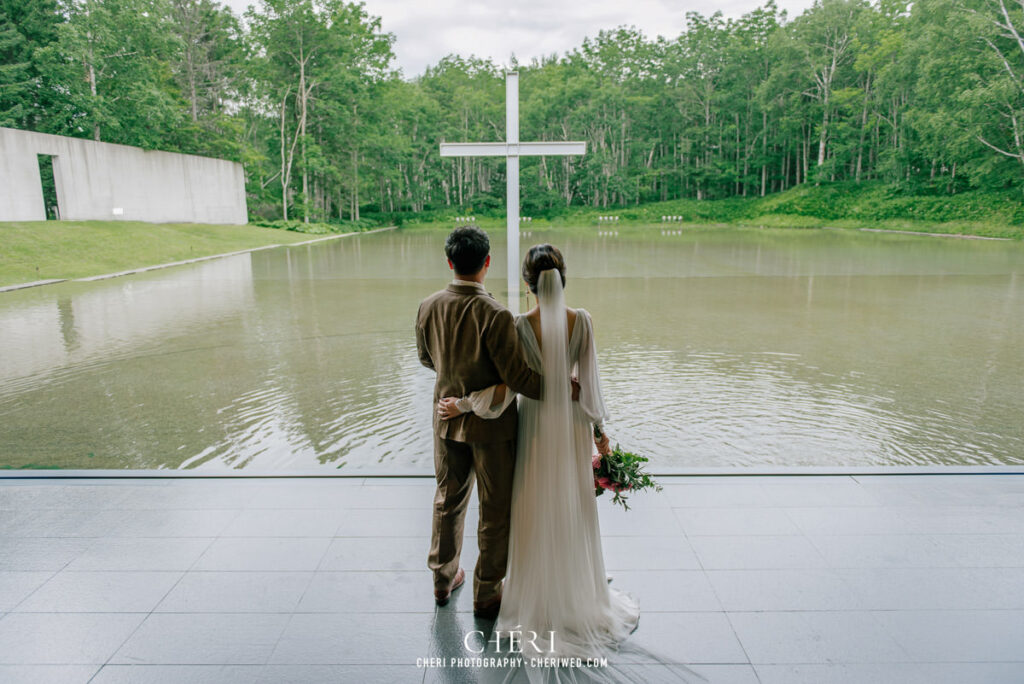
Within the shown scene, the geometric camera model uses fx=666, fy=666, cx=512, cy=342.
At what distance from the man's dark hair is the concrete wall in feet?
74.0

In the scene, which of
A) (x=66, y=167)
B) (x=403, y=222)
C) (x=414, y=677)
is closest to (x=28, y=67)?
(x=66, y=167)

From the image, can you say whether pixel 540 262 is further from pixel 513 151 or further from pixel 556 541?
pixel 513 151

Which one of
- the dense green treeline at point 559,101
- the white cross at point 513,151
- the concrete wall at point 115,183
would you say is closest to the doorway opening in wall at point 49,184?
the dense green treeline at point 559,101

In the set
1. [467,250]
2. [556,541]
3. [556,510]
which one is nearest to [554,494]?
[556,510]

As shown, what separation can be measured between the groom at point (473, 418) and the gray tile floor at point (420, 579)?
0.22 metres

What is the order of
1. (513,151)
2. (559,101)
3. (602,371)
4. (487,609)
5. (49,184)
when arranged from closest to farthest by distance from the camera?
(487,609) < (513,151) < (602,371) < (49,184) < (559,101)

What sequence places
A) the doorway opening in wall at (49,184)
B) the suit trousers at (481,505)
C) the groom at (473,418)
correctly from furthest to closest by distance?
1. the doorway opening in wall at (49,184)
2. the suit trousers at (481,505)
3. the groom at (473,418)

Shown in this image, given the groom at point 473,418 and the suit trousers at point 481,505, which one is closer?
the groom at point 473,418

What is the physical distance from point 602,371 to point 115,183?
78.9 feet

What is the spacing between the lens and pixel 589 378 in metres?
2.47

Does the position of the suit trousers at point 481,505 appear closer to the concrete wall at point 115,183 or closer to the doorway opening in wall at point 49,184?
the concrete wall at point 115,183

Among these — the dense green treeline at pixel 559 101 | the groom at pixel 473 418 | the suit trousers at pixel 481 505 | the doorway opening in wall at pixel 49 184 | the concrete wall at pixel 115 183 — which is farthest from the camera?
the doorway opening in wall at pixel 49 184

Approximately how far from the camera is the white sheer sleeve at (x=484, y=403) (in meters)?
2.41

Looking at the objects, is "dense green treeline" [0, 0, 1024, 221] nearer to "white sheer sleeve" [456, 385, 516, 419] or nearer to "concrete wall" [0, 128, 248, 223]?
"concrete wall" [0, 128, 248, 223]
